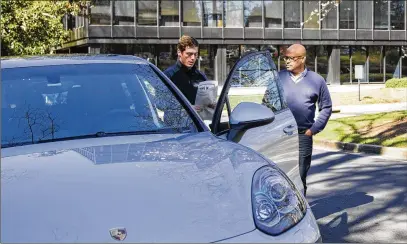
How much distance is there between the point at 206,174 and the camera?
3.23m

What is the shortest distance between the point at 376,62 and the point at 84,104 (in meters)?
47.0

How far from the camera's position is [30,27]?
23.1 metres

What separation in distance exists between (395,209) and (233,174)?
16.1 feet

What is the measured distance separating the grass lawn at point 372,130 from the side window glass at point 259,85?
27.3 feet

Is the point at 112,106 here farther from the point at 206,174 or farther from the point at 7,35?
the point at 7,35

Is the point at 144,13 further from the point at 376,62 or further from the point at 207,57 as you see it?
the point at 376,62

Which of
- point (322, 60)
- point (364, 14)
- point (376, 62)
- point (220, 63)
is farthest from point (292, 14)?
point (376, 62)

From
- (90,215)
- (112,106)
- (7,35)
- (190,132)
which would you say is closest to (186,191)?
(90,215)

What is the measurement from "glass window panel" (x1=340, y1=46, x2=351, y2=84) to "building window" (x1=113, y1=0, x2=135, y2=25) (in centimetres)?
1630

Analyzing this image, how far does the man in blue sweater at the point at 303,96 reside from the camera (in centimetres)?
646

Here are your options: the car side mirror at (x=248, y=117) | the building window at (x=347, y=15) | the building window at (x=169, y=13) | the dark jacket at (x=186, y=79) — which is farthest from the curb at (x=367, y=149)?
the building window at (x=347, y=15)

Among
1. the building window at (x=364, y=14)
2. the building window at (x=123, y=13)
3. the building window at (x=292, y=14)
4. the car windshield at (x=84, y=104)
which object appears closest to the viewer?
the car windshield at (x=84, y=104)

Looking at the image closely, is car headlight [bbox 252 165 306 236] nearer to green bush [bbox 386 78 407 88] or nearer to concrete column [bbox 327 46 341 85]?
green bush [bbox 386 78 407 88]

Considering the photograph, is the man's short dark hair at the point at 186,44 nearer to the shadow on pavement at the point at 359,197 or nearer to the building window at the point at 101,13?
the shadow on pavement at the point at 359,197
